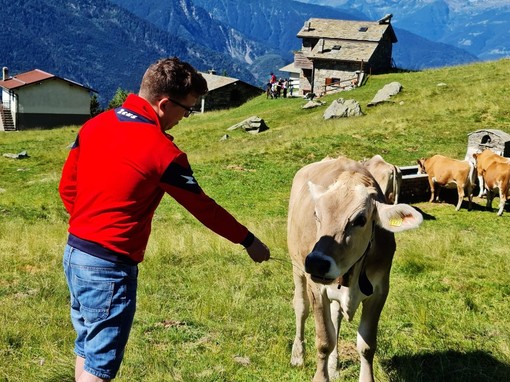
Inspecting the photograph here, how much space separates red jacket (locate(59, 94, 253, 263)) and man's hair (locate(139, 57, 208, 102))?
94mm

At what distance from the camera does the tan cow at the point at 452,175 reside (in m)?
15.7

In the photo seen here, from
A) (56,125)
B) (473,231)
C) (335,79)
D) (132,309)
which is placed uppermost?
(132,309)

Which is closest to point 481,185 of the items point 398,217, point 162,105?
point 398,217

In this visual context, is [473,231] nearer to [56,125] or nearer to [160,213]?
[160,213]

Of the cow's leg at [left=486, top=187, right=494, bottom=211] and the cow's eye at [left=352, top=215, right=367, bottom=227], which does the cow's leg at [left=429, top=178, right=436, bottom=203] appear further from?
the cow's eye at [left=352, top=215, right=367, bottom=227]

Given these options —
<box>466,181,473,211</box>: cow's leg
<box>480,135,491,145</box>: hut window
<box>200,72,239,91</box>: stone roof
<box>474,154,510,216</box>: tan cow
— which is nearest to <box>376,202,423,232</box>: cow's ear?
<box>474,154,510,216</box>: tan cow

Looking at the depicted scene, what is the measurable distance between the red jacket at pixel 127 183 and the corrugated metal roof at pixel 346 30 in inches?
2123

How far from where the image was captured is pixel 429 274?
8.38 meters

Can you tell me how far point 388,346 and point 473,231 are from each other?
8.06m

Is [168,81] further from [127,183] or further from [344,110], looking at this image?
[344,110]

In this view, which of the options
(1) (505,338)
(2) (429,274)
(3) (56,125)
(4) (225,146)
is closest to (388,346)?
(1) (505,338)

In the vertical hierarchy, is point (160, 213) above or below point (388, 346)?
below

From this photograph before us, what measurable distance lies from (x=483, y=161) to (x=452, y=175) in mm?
1337

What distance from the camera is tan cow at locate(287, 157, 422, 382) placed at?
3984mm
